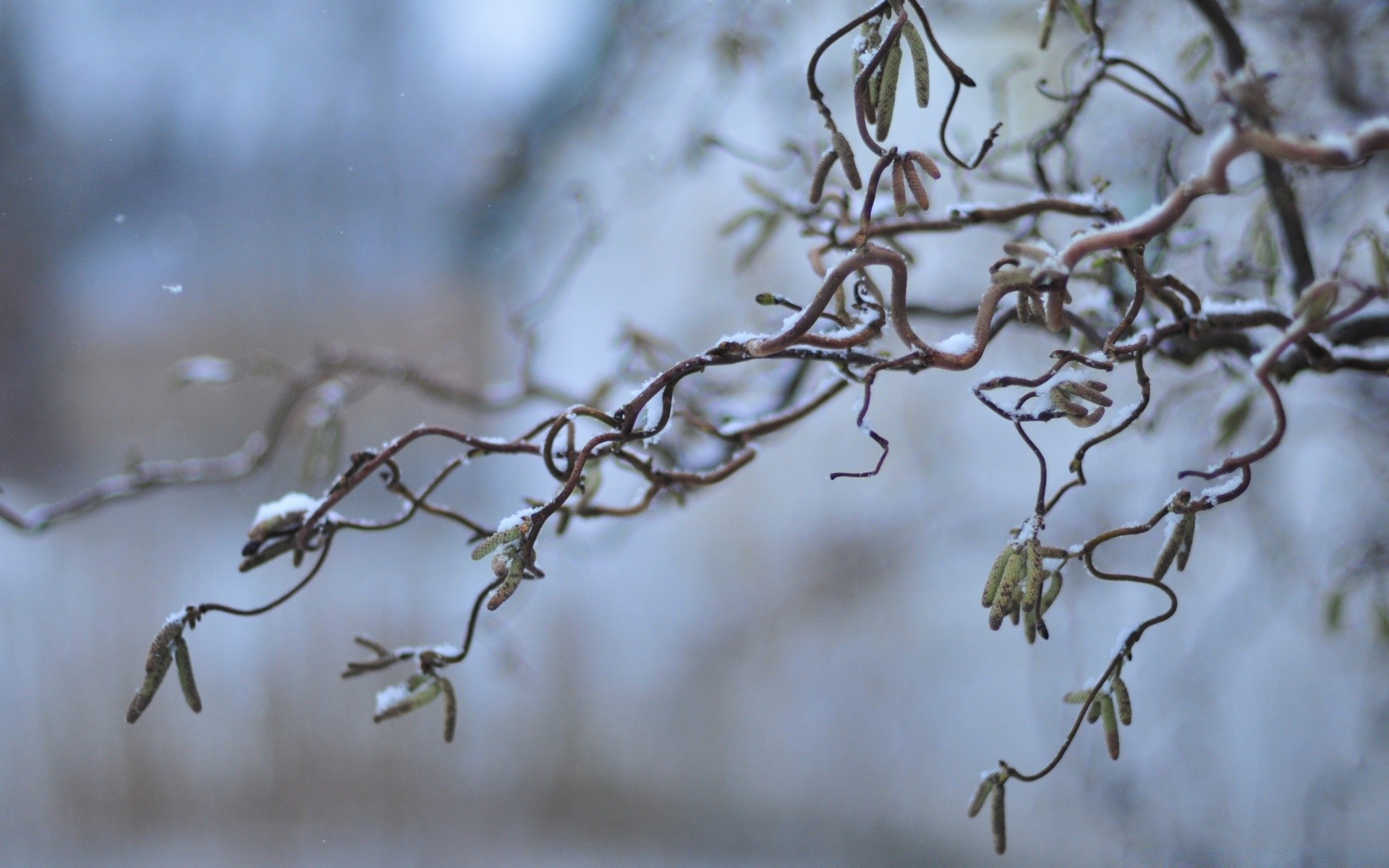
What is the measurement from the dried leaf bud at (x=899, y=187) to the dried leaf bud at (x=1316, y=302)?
11cm

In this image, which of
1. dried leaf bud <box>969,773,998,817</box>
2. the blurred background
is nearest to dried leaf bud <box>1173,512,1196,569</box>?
dried leaf bud <box>969,773,998,817</box>

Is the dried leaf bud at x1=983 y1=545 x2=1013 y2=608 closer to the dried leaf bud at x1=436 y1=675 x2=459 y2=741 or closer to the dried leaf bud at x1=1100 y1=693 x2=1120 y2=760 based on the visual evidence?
the dried leaf bud at x1=1100 y1=693 x2=1120 y2=760

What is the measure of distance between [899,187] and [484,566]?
135cm

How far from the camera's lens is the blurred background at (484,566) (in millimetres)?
1249

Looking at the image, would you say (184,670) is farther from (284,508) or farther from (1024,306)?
(1024,306)

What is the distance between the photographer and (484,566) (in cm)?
156

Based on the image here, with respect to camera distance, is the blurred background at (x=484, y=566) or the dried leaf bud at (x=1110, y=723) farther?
the blurred background at (x=484, y=566)

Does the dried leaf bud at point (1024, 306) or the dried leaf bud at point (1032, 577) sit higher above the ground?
the dried leaf bud at point (1024, 306)

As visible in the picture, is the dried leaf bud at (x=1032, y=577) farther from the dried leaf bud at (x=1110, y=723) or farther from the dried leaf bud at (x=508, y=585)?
the dried leaf bud at (x=508, y=585)

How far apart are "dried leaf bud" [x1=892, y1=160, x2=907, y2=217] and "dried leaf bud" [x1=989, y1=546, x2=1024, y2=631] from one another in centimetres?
12

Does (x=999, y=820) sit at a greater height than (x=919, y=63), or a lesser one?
lesser

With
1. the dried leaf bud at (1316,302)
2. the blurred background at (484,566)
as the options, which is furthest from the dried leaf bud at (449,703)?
the blurred background at (484,566)

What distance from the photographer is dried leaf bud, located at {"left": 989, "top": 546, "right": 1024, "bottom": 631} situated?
0.32 metres

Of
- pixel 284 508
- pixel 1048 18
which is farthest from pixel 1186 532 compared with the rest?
pixel 284 508
